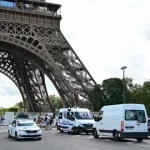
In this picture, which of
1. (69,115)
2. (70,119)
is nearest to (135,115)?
(70,119)

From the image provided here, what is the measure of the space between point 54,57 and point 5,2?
950 centimetres

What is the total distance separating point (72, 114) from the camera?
27.3 meters

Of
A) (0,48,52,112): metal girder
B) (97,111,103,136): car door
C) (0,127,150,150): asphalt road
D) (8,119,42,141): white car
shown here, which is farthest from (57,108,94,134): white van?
Result: (0,48,52,112): metal girder

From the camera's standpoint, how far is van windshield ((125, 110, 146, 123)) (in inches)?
772

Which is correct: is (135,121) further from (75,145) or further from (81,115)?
(81,115)

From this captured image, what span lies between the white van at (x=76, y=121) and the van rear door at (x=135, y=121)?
267 inches

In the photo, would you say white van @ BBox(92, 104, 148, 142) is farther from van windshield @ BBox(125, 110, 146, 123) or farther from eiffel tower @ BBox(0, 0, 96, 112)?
eiffel tower @ BBox(0, 0, 96, 112)

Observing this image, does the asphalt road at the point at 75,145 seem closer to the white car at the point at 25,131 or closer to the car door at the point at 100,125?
the white car at the point at 25,131

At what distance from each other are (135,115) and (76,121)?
7275mm

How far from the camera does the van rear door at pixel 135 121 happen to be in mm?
19375

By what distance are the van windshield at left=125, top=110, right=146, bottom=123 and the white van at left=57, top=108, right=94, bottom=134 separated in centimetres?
677

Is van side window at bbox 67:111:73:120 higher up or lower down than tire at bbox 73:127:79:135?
higher up

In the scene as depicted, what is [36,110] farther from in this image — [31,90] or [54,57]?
[54,57]

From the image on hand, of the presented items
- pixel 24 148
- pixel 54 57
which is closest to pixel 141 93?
pixel 54 57
